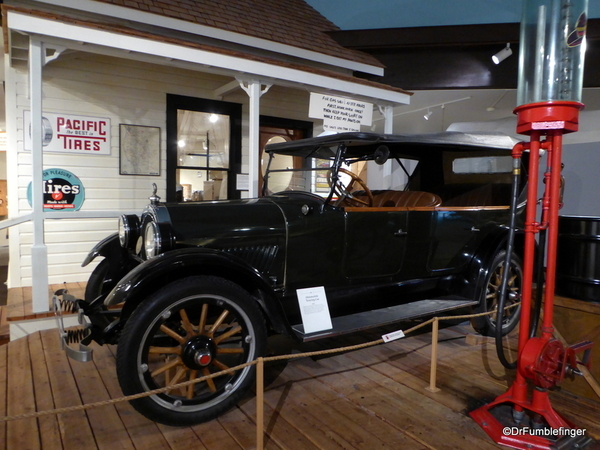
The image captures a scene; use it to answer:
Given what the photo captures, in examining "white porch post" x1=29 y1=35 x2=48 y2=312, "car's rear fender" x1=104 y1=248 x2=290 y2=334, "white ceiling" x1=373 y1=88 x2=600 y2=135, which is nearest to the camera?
"car's rear fender" x1=104 y1=248 x2=290 y2=334

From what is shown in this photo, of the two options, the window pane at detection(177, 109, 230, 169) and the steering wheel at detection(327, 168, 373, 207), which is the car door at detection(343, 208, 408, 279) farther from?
the window pane at detection(177, 109, 230, 169)

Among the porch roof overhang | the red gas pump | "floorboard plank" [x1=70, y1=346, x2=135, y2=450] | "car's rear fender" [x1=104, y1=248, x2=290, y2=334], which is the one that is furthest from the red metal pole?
the porch roof overhang

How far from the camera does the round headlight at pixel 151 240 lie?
2.39 m

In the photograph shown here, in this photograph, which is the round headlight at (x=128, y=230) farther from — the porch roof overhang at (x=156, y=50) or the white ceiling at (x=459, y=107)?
the white ceiling at (x=459, y=107)

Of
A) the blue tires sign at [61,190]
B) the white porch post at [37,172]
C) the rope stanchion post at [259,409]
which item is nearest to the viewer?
the rope stanchion post at [259,409]

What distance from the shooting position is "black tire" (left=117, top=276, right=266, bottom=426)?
81.4 inches

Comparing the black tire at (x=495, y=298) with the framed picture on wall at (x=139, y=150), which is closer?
the black tire at (x=495, y=298)

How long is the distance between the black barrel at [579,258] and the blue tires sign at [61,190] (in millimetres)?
4907

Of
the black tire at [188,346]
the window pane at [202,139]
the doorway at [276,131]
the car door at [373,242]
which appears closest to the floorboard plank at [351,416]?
the black tire at [188,346]

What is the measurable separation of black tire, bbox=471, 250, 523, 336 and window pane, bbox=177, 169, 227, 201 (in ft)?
12.3

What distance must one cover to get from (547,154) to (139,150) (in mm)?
4611

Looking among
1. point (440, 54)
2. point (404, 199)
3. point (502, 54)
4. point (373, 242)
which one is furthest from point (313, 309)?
point (440, 54)

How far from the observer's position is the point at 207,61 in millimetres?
4281

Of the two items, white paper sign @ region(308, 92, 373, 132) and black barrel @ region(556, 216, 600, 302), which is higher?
white paper sign @ region(308, 92, 373, 132)
